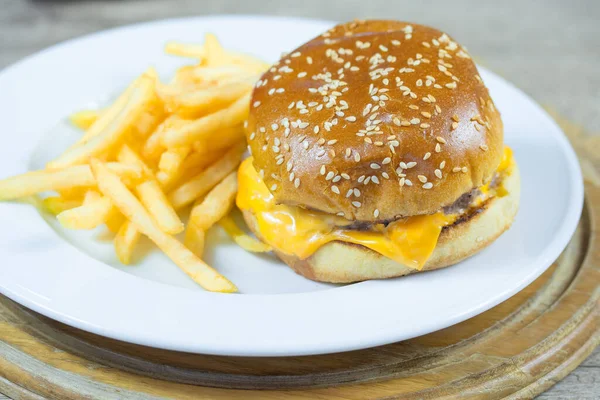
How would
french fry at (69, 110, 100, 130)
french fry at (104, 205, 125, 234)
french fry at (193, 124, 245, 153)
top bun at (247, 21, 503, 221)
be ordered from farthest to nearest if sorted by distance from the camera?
french fry at (69, 110, 100, 130)
french fry at (193, 124, 245, 153)
french fry at (104, 205, 125, 234)
top bun at (247, 21, 503, 221)

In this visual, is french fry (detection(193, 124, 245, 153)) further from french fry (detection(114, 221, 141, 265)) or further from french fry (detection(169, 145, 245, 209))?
french fry (detection(114, 221, 141, 265))

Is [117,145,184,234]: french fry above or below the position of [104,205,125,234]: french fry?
above

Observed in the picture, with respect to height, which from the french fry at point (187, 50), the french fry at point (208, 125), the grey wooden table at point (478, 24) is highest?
the french fry at point (187, 50)

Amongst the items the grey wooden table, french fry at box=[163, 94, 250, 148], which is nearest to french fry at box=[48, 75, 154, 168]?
french fry at box=[163, 94, 250, 148]

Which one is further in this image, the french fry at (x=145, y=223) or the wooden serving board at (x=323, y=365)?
the french fry at (x=145, y=223)

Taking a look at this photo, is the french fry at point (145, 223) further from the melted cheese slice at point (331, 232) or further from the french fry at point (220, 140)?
the french fry at point (220, 140)

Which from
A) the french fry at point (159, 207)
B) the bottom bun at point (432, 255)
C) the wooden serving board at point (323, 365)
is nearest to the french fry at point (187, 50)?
the french fry at point (159, 207)

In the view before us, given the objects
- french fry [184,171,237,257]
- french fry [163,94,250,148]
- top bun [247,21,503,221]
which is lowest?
french fry [184,171,237,257]
